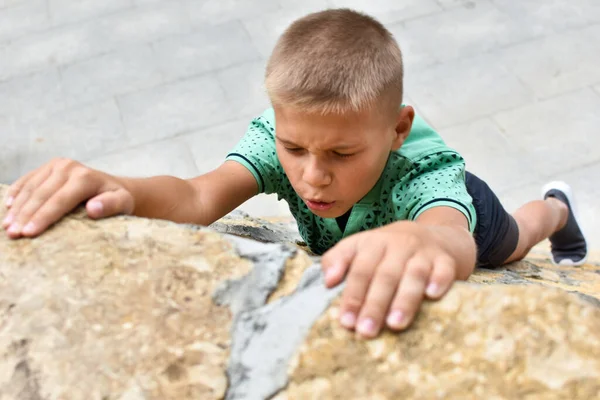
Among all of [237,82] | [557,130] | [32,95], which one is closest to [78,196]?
[237,82]

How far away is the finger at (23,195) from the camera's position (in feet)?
2.66

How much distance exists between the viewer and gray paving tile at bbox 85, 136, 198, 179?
8.27 feet

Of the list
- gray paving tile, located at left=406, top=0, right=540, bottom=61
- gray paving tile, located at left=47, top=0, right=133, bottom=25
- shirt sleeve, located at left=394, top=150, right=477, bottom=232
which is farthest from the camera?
gray paving tile, located at left=47, top=0, right=133, bottom=25

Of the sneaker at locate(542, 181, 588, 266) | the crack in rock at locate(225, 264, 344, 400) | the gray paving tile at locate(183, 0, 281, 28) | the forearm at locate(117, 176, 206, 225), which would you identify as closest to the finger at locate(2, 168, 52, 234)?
the forearm at locate(117, 176, 206, 225)

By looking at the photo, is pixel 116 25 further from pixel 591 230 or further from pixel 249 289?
pixel 249 289

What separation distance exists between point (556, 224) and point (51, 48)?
8.23ft

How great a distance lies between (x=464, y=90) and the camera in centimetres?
278

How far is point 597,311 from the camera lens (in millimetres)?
647

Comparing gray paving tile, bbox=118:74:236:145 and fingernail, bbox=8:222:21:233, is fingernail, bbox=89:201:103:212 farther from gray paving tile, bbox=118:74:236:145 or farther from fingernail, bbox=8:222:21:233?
gray paving tile, bbox=118:74:236:145

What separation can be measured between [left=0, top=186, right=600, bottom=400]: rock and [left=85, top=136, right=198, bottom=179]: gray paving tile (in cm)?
177

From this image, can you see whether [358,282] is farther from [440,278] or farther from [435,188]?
[435,188]

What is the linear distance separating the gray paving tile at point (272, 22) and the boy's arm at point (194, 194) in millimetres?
1799

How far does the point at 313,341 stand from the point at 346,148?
1.49 ft

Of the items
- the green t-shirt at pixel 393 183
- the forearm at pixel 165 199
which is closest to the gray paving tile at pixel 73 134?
the green t-shirt at pixel 393 183
